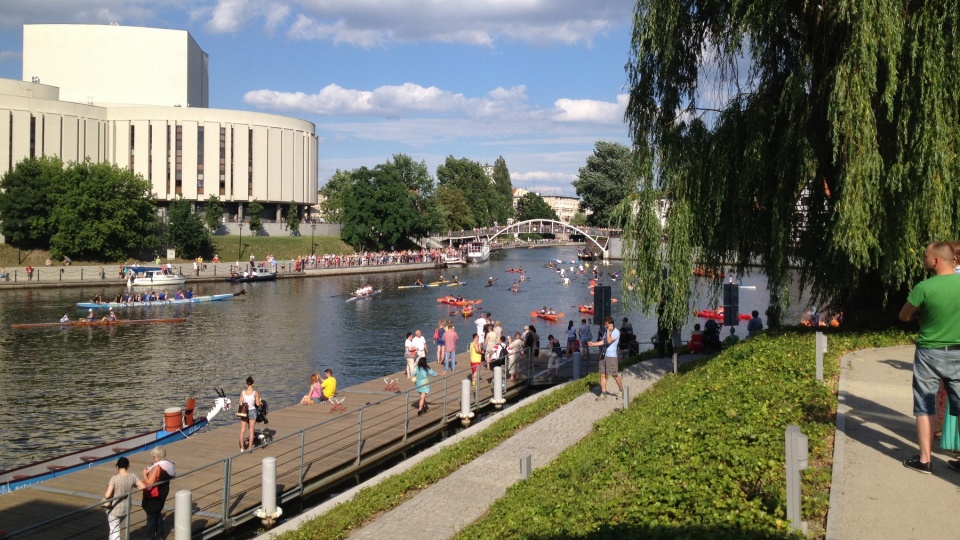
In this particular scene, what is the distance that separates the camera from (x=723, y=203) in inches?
661

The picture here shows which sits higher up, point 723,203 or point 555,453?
point 723,203

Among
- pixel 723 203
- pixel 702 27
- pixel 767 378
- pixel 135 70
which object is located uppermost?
pixel 135 70

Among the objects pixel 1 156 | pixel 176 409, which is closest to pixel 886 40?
Result: pixel 176 409

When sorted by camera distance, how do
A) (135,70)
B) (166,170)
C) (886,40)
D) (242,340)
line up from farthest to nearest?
(135,70), (166,170), (242,340), (886,40)

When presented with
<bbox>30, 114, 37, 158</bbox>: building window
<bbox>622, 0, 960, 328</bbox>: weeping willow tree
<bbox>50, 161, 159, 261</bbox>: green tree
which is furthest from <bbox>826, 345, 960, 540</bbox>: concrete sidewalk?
<bbox>30, 114, 37, 158</bbox>: building window

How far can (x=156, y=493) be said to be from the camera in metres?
11.6

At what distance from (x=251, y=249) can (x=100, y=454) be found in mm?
81561

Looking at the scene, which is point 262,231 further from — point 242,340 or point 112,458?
point 112,458

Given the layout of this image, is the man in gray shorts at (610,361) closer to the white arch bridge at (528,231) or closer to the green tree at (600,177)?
the green tree at (600,177)

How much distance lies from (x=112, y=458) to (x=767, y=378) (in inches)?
511

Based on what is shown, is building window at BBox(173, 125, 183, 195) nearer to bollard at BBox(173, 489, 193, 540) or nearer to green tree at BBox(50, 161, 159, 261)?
green tree at BBox(50, 161, 159, 261)

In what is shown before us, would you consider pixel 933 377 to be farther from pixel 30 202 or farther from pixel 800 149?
pixel 30 202

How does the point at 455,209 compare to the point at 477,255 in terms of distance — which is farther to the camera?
the point at 455,209

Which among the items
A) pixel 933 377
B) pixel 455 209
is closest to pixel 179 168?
pixel 455 209
